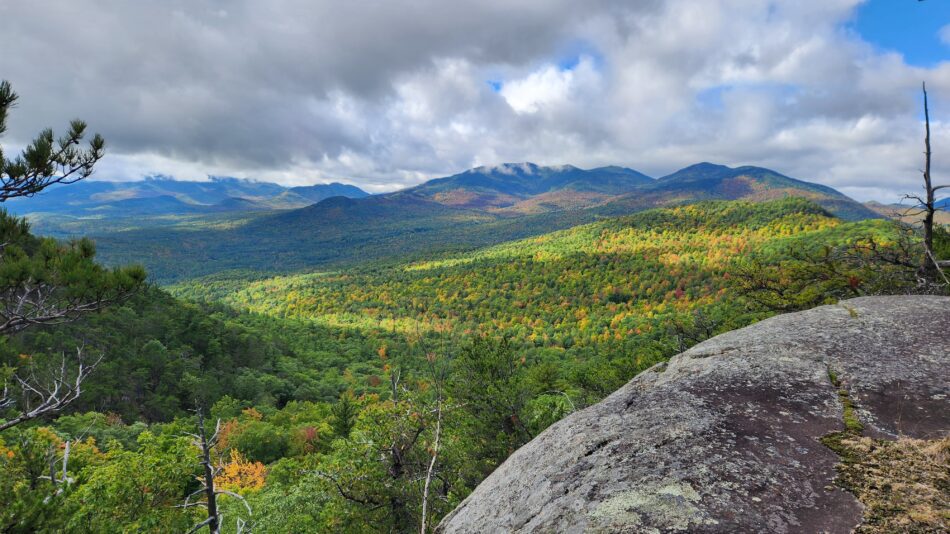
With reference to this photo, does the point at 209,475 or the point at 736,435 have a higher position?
the point at 736,435

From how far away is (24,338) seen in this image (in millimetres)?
53594

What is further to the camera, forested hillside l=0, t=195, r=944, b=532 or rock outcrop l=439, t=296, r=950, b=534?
forested hillside l=0, t=195, r=944, b=532

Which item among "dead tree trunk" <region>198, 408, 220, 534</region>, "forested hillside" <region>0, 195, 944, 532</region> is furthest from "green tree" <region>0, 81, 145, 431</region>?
"dead tree trunk" <region>198, 408, 220, 534</region>

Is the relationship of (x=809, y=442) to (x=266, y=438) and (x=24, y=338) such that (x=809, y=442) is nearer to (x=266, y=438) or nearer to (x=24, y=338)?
(x=266, y=438)

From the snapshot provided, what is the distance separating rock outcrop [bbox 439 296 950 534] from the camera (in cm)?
330

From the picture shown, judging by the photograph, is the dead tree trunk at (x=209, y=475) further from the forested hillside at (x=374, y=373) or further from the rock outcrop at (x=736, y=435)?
the rock outcrop at (x=736, y=435)

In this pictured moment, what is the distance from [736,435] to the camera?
4.20m

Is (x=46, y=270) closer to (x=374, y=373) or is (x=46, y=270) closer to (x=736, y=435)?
(x=736, y=435)

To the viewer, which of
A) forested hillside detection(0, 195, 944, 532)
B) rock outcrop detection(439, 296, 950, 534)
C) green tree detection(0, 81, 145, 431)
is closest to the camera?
rock outcrop detection(439, 296, 950, 534)

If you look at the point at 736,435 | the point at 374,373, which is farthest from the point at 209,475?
the point at 374,373

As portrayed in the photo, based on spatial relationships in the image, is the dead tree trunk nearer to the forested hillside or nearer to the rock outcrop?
the forested hillside

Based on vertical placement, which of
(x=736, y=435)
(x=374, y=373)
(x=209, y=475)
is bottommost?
(x=374, y=373)

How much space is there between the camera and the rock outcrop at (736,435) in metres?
3.30

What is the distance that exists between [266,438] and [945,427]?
Answer: 4825cm
